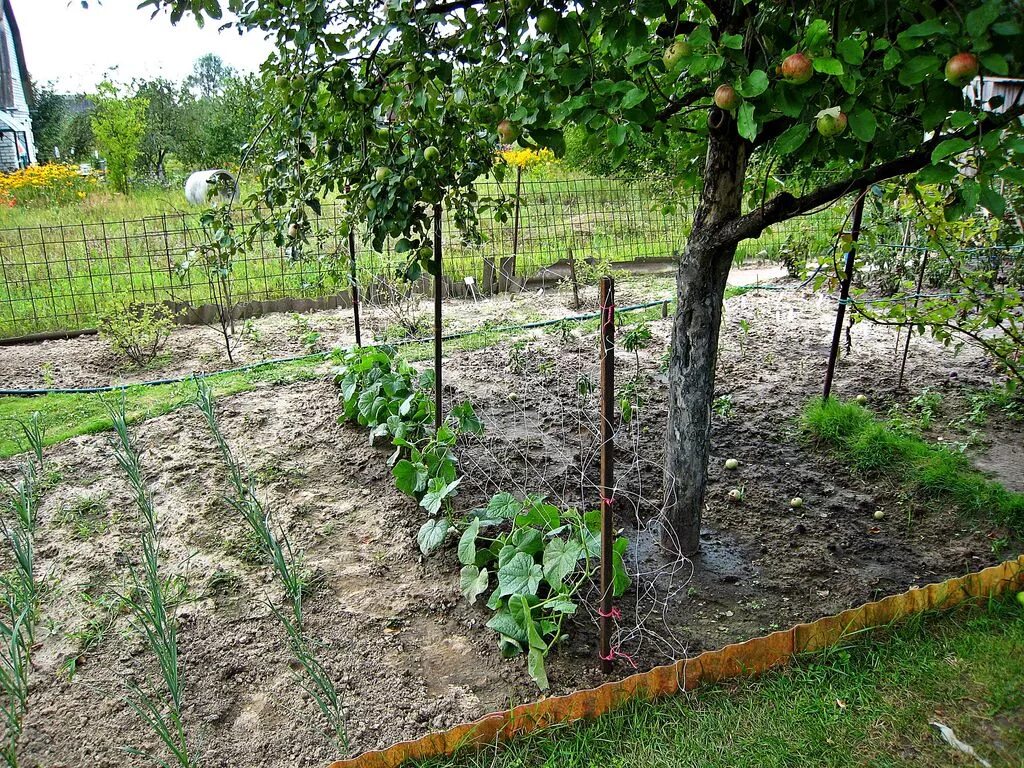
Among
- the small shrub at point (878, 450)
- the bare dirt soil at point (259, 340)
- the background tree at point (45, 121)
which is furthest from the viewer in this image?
the background tree at point (45, 121)

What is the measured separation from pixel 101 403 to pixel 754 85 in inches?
176

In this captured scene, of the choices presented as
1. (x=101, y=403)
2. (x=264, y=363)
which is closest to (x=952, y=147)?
(x=264, y=363)

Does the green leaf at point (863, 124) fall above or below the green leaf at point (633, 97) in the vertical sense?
below

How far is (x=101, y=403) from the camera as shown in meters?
4.63

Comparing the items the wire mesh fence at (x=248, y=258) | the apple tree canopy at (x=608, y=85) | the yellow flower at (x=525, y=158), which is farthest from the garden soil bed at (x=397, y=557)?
the yellow flower at (x=525, y=158)

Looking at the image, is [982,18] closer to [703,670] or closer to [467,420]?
[703,670]

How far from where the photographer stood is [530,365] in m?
4.95

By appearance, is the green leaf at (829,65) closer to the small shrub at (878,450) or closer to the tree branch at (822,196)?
the tree branch at (822,196)

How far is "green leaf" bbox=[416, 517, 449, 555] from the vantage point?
112 inches

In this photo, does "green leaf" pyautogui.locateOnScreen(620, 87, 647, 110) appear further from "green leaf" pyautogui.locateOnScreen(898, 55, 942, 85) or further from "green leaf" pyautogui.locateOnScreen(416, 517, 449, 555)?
"green leaf" pyautogui.locateOnScreen(416, 517, 449, 555)

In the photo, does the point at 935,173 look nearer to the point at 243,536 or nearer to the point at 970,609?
the point at 970,609

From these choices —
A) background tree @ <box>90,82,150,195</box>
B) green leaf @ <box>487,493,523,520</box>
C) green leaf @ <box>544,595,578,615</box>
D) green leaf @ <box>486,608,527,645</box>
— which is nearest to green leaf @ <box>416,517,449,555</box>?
green leaf @ <box>487,493,523,520</box>

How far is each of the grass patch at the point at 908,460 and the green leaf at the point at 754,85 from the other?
239cm

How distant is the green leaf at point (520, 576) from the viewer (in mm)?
2432
